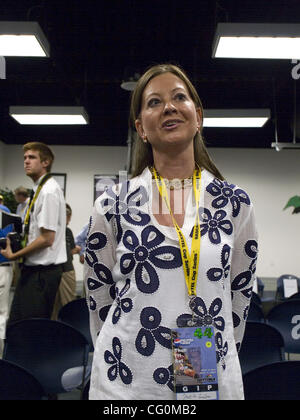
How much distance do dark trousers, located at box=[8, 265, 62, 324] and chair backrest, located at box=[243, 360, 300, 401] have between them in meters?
1.46

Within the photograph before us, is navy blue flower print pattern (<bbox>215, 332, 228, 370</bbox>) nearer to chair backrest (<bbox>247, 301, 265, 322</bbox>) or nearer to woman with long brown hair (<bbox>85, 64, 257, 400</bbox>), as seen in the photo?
woman with long brown hair (<bbox>85, 64, 257, 400</bbox>)

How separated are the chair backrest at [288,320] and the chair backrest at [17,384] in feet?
7.50

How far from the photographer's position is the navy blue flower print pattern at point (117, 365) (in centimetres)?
85

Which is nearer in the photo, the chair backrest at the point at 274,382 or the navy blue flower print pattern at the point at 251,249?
the navy blue flower print pattern at the point at 251,249

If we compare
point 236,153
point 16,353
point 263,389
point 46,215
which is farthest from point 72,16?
point 236,153

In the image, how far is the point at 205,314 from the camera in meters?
0.86

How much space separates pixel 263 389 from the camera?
1305mm

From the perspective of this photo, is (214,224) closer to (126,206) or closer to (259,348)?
(126,206)

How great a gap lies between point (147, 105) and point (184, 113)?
11cm

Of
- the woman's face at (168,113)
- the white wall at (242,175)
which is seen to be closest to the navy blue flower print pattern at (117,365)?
the woman's face at (168,113)

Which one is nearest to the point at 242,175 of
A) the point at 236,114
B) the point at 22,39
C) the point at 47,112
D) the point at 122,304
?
the point at 236,114

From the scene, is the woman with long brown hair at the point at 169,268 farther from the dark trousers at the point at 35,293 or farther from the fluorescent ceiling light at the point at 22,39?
the fluorescent ceiling light at the point at 22,39

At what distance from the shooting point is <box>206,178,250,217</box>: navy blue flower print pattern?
3.16 ft
